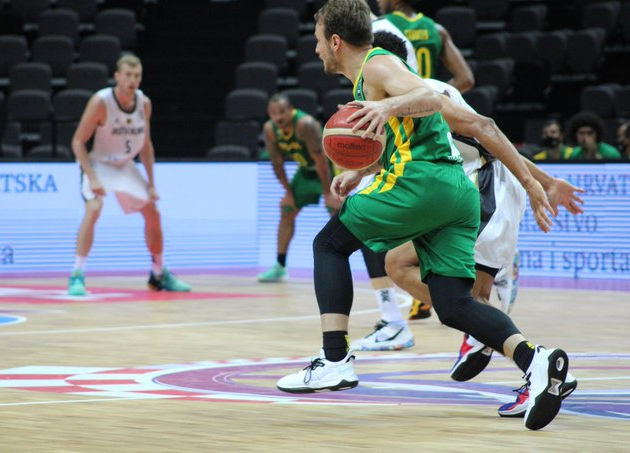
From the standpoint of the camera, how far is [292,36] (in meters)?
17.5

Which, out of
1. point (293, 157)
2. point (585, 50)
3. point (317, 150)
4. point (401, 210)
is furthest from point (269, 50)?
point (401, 210)

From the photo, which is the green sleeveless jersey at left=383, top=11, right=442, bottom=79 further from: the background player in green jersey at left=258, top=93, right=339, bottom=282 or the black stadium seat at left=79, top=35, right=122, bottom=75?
the black stadium seat at left=79, top=35, right=122, bottom=75

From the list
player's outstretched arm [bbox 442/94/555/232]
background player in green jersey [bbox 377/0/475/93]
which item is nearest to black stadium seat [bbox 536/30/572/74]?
background player in green jersey [bbox 377/0/475/93]

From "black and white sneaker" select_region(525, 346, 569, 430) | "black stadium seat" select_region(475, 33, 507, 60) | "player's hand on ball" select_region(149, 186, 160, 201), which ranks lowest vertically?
"player's hand on ball" select_region(149, 186, 160, 201)

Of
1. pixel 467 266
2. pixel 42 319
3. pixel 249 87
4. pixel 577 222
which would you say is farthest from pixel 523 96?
pixel 467 266

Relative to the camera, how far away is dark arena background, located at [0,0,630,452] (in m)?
4.23

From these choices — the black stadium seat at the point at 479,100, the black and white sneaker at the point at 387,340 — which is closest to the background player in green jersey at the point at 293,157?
the black stadium seat at the point at 479,100

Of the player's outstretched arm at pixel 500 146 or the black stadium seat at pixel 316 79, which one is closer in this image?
the player's outstretched arm at pixel 500 146

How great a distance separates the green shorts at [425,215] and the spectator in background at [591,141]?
8081 mm

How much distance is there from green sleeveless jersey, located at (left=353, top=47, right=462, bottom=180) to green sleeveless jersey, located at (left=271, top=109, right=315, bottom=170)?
6865 mm

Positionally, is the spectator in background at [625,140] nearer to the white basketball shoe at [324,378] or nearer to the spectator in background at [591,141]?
the spectator in background at [591,141]

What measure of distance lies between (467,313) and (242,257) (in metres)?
8.84

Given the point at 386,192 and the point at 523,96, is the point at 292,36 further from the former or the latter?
the point at 386,192

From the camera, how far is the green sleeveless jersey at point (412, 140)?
4.39 meters
